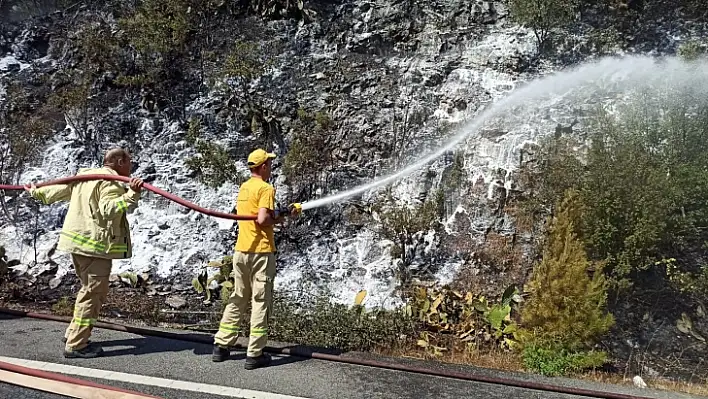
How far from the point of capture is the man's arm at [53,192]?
15.6 feet

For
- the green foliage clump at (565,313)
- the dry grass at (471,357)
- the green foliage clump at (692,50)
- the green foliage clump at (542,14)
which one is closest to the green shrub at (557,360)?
the green foliage clump at (565,313)

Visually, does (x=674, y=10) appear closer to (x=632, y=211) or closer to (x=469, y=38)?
(x=469, y=38)

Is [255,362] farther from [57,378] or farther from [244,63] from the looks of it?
[244,63]

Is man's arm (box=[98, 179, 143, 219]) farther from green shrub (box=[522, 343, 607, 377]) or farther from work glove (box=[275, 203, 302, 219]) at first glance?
green shrub (box=[522, 343, 607, 377])

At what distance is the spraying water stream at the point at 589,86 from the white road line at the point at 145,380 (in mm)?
4445

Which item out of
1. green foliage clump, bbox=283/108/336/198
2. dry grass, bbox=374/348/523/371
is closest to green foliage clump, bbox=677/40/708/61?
green foliage clump, bbox=283/108/336/198

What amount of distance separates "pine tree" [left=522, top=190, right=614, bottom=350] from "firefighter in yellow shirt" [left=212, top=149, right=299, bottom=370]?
238 cm

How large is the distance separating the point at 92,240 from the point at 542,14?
826cm

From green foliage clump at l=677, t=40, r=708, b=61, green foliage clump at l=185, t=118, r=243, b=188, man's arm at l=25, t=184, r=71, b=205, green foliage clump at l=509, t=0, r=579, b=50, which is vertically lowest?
man's arm at l=25, t=184, r=71, b=205

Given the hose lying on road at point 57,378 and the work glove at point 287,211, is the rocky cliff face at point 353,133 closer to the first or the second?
the work glove at point 287,211

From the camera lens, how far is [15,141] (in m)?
9.37

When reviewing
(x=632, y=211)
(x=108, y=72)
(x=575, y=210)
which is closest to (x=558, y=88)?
(x=632, y=211)

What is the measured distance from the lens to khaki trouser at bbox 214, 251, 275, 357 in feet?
14.8

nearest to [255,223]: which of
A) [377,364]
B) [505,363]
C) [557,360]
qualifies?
[377,364]
